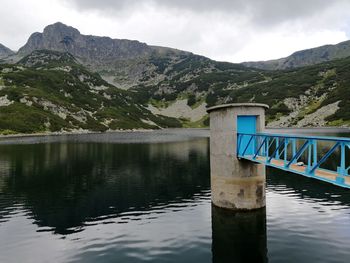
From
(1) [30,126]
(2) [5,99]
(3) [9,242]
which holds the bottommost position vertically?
(3) [9,242]

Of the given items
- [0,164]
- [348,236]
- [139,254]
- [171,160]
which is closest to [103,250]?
[139,254]

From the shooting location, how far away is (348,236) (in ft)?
72.7

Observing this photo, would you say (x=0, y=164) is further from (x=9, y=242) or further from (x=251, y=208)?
(x=251, y=208)

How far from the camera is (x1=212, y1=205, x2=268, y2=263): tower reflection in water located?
19983 mm

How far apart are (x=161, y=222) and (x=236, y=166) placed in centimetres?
802

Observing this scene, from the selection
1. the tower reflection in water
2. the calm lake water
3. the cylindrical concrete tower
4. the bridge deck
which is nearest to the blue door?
the cylindrical concrete tower

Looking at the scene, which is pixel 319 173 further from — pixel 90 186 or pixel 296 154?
pixel 90 186

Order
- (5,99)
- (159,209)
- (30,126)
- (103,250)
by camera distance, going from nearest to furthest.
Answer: (103,250) → (159,209) → (30,126) → (5,99)

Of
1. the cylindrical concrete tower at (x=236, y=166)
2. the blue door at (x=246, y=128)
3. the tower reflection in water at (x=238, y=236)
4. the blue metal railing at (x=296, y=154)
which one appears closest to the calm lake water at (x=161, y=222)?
the tower reflection in water at (x=238, y=236)

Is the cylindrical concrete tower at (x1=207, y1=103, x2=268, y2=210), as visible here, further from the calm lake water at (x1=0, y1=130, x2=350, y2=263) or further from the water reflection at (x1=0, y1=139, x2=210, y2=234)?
the water reflection at (x1=0, y1=139, x2=210, y2=234)

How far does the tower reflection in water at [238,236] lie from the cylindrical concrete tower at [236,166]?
38.5 inches

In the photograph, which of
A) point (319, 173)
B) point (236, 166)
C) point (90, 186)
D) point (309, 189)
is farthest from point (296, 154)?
A: point (90, 186)

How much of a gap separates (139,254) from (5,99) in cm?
20901

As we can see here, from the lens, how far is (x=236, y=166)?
27672mm
